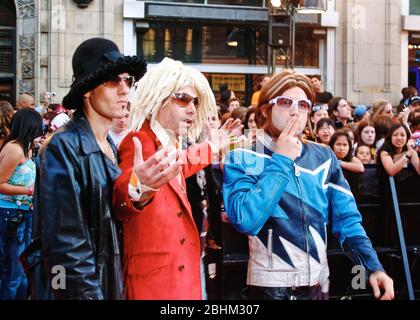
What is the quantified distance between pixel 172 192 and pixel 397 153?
425 cm

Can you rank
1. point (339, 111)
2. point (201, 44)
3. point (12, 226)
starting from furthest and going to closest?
point (201, 44), point (339, 111), point (12, 226)

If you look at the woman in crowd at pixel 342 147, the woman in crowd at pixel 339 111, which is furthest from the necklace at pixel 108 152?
the woman in crowd at pixel 339 111

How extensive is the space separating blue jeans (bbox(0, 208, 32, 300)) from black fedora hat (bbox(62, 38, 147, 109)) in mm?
3330

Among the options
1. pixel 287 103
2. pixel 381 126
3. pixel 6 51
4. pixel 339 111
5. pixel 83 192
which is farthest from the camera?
pixel 6 51

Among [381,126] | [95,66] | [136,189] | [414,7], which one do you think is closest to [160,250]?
[136,189]

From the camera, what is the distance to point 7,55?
15.2 meters

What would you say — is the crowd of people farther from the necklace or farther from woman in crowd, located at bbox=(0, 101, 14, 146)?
woman in crowd, located at bbox=(0, 101, 14, 146)

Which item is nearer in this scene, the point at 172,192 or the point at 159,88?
the point at 172,192

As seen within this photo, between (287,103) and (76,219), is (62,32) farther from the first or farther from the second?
(76,219)

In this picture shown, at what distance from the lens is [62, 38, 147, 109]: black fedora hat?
280 cm

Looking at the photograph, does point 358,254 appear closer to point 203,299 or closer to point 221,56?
point 203,299

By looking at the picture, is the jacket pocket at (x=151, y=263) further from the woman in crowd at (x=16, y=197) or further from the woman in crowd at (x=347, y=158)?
the woman in crowd at (x=347, y=158)

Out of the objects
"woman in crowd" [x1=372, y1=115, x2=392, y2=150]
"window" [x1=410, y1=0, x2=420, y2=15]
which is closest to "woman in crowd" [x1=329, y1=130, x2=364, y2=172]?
"woman in crowd" [x1=372, y1=115, x2=392, y2=150]

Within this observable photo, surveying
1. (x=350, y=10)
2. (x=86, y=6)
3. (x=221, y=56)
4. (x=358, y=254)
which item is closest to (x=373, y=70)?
(x=350, y=10)
